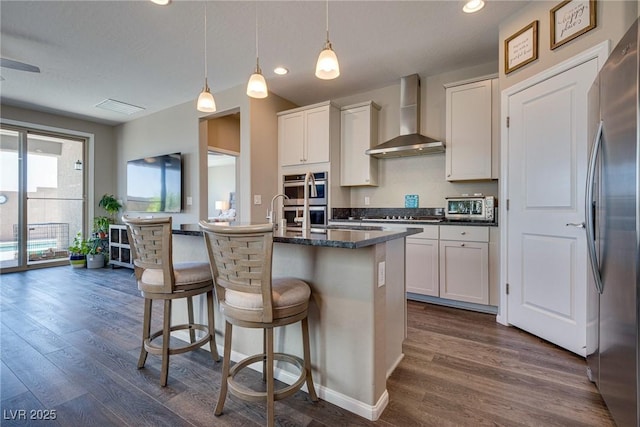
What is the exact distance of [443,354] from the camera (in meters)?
2.11

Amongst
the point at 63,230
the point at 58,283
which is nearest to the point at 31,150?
the point at 63,230

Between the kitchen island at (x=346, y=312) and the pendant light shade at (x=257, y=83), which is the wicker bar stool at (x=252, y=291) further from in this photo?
the pendant light shade at (x=257, y=83)

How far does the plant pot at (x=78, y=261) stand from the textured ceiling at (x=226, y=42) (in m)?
2.65

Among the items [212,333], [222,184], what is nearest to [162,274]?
[212,333]

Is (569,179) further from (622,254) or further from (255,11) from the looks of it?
(255,11)

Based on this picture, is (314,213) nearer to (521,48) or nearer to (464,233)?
(464,233)

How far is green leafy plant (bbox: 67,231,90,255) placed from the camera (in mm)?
5175

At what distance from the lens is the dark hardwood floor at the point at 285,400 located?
1.47m

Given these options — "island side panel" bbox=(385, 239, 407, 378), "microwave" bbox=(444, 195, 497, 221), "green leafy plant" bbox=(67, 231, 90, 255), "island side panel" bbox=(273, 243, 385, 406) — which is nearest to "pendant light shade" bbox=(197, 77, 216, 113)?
"island side panel" bbox=(273, 243, 385, 406)

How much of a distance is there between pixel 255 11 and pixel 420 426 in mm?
3082

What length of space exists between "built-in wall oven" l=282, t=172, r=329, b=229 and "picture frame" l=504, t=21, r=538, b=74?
2.25 m

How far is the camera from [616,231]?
49.9 inches

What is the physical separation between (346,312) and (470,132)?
2643 millimetres

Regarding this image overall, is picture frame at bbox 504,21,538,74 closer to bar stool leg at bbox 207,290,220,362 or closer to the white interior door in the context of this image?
the white interior door
